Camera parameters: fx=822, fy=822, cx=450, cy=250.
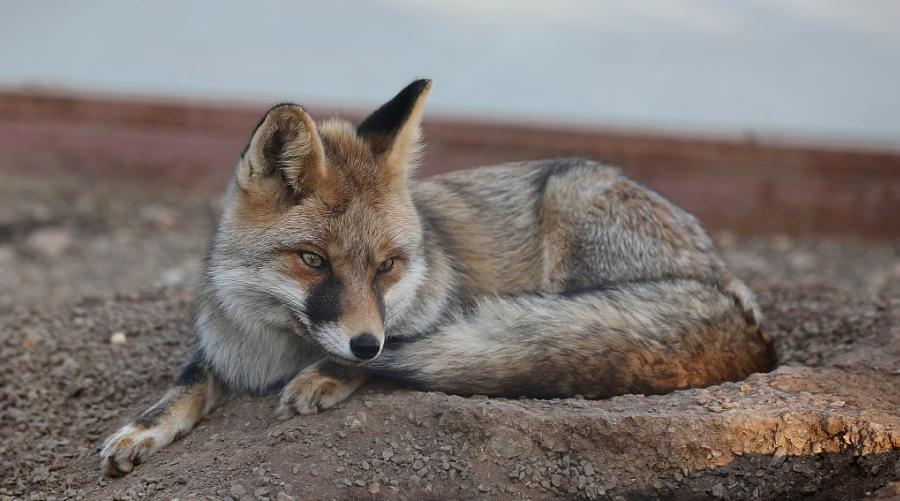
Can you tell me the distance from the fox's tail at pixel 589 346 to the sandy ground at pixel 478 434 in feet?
0.35

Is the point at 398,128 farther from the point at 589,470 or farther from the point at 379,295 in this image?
the point at 589,470

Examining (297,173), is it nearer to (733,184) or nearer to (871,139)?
(733,184)

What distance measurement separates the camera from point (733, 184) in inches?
277

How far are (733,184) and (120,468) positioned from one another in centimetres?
555

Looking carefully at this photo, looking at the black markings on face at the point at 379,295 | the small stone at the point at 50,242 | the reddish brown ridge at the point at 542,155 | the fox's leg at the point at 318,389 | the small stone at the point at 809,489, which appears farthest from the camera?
the reddish brown ridge at the point at 542,155

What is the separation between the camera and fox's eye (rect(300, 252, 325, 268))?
3.01 m

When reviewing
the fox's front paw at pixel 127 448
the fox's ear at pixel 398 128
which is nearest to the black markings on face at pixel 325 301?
the fox's ear at pixel 398 128

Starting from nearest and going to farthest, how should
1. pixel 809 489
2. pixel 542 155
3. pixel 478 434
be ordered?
pixel 809 489 < pixel 478 434 < pixel 542 155

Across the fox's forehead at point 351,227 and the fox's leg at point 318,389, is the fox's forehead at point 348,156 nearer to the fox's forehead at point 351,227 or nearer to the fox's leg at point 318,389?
the fox's forehead at point 351,227

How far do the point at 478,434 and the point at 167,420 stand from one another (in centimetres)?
130

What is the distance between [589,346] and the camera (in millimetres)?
3223

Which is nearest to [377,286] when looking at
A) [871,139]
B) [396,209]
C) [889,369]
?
[396,209]

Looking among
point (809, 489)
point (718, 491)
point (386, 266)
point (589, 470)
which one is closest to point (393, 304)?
point (386, 266)

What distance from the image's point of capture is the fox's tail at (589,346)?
10.3 feet
